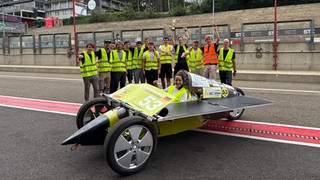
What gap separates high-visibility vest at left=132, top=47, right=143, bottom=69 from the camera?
32.0 ft

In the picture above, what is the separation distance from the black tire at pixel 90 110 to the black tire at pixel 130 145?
4.74 feet

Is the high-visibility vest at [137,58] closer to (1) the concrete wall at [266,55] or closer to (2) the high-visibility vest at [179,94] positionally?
(2) the high-visibility vest at [179,94]

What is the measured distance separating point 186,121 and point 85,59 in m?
4.21

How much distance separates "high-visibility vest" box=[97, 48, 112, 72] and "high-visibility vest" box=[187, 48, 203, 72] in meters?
2.40

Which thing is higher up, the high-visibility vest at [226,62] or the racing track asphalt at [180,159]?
the high-visibility vest at [226,62]

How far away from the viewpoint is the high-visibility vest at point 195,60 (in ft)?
31.7

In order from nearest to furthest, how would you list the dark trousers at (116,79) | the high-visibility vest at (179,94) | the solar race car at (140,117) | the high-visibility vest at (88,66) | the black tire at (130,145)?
the black tire at (130,145)
the solar race car at (140,117)
the high-visibility vest at (179,94)
the high-visibility vest at (88,66)
the dark trousers at (116,79)

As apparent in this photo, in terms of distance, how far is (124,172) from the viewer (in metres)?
4.09

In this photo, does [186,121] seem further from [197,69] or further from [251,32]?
[251,32]

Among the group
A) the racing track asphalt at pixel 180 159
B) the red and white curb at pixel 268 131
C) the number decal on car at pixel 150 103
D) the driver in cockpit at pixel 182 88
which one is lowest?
the racing track asphalt at pixel 180 159

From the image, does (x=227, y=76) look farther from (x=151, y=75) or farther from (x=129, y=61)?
(x=129, y=61)

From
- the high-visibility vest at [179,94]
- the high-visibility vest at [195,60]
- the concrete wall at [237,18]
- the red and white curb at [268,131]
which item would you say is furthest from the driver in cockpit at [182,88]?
the concrete wall at [237,18]

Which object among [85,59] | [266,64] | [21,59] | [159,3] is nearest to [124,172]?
[85,59]

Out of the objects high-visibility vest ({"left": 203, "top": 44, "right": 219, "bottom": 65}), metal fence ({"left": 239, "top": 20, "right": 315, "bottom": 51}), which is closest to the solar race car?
high-visibility vest ({"left": 203, "top": 44, "right": 219, "bottom": 65})
